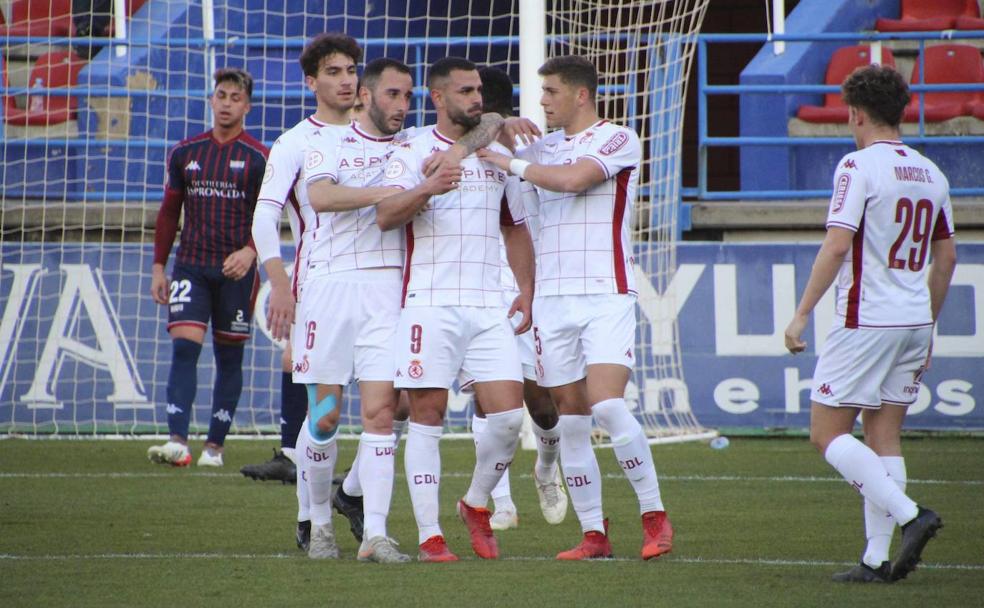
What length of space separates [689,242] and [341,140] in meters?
6.30

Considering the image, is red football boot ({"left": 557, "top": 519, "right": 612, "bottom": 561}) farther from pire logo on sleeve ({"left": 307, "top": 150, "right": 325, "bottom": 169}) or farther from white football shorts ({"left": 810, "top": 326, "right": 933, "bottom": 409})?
pire logo on sleeve ({"left": 307, "top": 150, "right": 325, "bottom": 169})

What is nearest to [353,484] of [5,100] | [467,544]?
[467,544]

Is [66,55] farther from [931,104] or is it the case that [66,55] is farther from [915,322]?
[915,322]

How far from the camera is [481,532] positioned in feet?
19.7

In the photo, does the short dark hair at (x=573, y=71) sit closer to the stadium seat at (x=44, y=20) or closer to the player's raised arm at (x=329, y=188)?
the player's raised arm at (x=329, y=188)

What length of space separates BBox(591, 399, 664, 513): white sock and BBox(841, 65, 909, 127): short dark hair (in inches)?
57.9

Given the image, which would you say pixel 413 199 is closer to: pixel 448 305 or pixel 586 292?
pixel 448 305

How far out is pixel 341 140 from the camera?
20.1 feet

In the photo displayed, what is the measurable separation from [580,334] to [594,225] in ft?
1.48

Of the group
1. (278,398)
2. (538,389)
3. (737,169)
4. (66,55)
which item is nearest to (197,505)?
(538,389)

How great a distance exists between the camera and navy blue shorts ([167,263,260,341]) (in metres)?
9.55

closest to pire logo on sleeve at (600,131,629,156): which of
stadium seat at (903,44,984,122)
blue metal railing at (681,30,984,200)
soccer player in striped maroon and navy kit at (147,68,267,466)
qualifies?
soccer player in striped maroon and navy kit at (147,68,267,466)

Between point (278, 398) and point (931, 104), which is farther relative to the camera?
point (931, 104)

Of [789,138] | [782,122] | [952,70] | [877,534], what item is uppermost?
[952,70]
